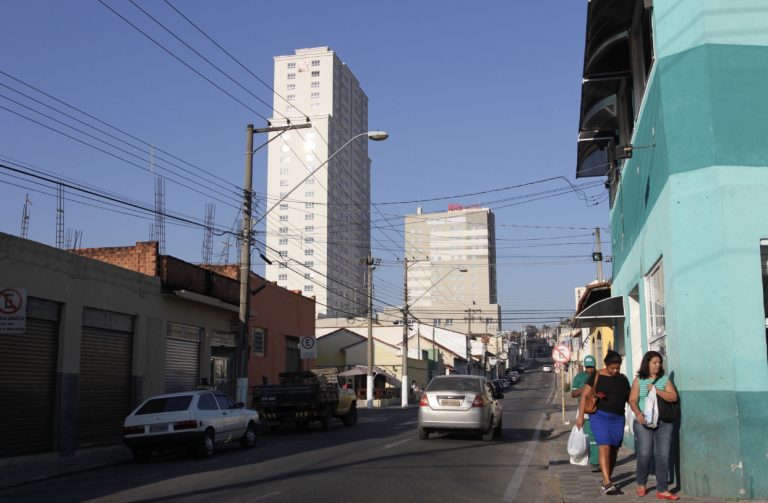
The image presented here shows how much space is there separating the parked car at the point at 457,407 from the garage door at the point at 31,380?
9006 mm

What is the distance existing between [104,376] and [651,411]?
16005mm

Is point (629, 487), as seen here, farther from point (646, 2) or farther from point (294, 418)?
point (294, 418)

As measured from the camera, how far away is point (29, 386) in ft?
58.9

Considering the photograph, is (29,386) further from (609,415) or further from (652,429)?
(652,429)

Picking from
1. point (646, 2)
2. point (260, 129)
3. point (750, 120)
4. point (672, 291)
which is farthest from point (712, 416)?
point (260, 129)

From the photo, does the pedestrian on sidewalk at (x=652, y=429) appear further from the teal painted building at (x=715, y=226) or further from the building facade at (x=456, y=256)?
the building facade at (x=456, y=256)

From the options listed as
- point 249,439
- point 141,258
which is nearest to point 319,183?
point 141,258

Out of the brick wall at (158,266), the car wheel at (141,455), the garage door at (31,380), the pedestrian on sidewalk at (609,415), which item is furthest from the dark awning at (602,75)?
the garage door at (31,380)

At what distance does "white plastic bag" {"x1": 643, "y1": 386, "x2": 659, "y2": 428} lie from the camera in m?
9.45

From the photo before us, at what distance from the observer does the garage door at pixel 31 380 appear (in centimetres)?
1714

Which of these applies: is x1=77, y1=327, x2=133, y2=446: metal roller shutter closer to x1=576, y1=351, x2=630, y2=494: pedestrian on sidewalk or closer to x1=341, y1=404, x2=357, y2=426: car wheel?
x1=341, y1=404, x2=357, y2=426: car wheel

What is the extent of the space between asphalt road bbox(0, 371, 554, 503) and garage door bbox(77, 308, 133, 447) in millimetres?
3546

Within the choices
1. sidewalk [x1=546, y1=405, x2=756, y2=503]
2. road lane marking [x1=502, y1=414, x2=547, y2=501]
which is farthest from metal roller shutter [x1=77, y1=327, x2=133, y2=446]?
sidewalk [x1=546, y1=405, x2=756, y2=503]

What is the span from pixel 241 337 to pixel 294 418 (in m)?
3.21
